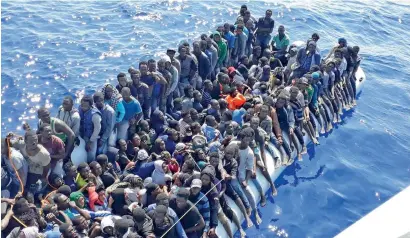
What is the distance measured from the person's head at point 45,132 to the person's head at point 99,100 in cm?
141

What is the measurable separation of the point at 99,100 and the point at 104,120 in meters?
0.47

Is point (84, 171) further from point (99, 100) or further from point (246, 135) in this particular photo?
point (246, 135)

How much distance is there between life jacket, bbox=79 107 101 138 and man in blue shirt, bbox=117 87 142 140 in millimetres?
929

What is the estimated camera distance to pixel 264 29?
54.1ft

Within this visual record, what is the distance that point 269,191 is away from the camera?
12547 mm

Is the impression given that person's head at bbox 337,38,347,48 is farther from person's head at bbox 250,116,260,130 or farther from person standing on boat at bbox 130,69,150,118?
person standing on boat at bbox 130,69,150,118

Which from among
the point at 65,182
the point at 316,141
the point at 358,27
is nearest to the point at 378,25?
the point at 358,27

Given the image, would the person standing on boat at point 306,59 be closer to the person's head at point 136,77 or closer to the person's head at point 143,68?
the person's head at point 143,68

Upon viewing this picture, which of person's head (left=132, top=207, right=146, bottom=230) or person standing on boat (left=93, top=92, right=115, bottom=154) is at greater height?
person standing on boat (left=93, top=92, right=115, bottom=154)

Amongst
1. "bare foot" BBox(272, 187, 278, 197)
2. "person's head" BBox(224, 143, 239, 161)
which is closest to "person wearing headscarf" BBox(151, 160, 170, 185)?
"person's head" BBox(224, 143, 239, 161)

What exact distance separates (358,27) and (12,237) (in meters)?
23.0

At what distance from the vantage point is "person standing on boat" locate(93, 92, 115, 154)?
10.4 meters

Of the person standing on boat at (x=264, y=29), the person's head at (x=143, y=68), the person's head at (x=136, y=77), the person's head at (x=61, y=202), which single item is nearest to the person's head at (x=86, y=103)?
the person's head at (x=136, y=77)

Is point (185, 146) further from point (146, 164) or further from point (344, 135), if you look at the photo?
point (344, 135)
